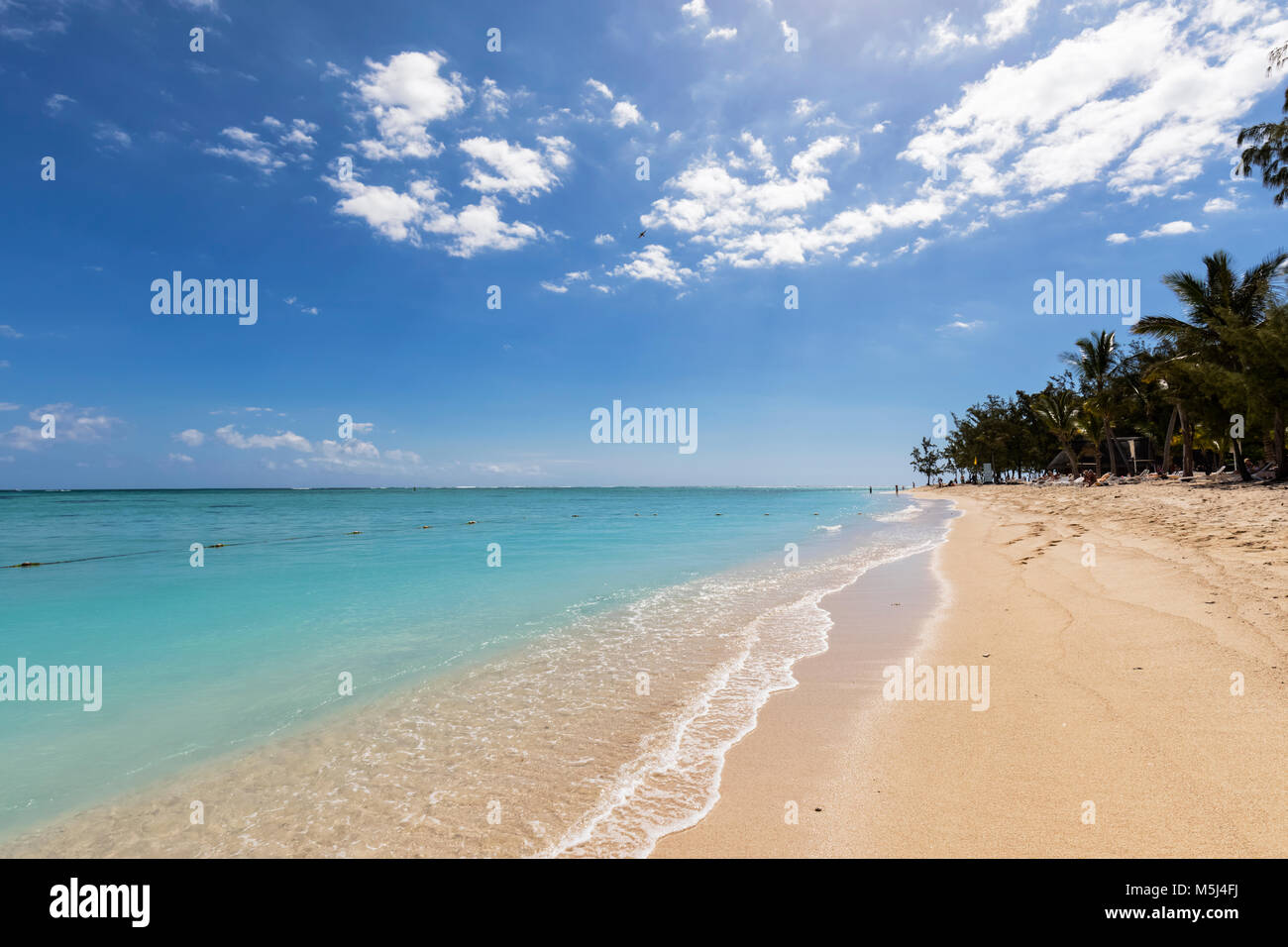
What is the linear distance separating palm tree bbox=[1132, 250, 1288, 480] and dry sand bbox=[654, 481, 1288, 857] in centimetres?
3106

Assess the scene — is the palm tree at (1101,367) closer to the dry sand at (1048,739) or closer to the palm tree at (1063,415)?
the palm tree at (1063,415)

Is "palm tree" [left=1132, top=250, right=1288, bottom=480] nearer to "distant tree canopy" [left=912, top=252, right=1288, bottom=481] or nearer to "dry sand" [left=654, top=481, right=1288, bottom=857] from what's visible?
"distant tree canopy" [left=912, top=252, right=1288, bottom=481]

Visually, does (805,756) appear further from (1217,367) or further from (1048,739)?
(1217,367)

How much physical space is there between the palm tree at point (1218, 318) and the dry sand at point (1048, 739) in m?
31.1

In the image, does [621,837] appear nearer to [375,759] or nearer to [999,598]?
[375,759]

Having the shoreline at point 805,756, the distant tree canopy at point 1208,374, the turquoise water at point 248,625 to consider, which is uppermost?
the distant tree canopy at point 1208,374

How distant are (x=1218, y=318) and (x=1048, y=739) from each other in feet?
147

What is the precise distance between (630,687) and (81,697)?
21.7 ft

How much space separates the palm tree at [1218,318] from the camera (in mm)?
31203

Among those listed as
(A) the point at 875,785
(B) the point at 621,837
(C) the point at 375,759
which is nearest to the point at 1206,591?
(A) the point at 875,785

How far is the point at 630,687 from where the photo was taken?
6.65 m

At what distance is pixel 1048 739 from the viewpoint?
4.51 metres

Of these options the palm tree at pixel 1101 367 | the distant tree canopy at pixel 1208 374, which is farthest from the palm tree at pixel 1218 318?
the palm tree at pixel 1101 367
